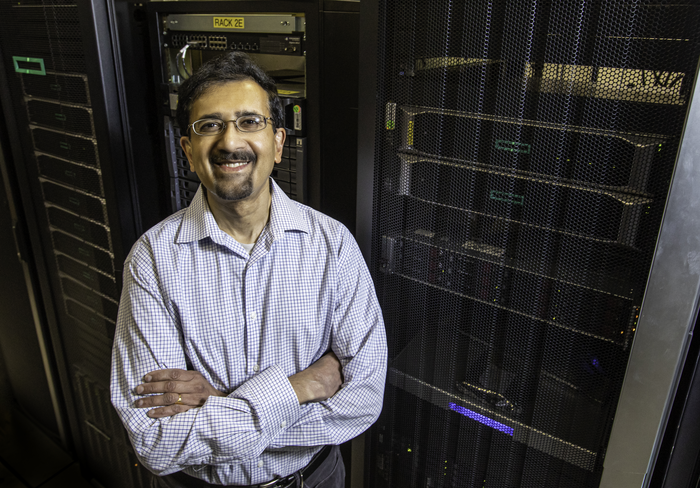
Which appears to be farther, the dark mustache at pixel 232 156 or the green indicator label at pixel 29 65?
the green indicator label at pixel 29 65

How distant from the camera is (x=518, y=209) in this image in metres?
1.06

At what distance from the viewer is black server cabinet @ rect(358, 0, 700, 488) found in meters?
0.89

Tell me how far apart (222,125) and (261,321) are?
49cm

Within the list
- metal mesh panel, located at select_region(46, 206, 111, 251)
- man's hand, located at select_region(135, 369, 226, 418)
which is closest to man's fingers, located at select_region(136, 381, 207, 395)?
man's hand, located at select_region(135, 369, 226, 418)

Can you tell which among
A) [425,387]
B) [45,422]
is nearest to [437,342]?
[425,387]

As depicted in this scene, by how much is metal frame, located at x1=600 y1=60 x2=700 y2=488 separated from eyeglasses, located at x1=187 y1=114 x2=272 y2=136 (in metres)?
0.87

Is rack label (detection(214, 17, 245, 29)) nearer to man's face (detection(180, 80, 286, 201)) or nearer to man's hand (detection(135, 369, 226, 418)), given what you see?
man's face (detection(180, 80, 286, 201))

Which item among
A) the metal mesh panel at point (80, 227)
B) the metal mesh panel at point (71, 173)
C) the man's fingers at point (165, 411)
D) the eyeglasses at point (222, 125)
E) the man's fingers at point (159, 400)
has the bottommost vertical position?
the man's fingers at point (165, 411)

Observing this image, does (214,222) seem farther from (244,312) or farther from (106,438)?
(106,438)

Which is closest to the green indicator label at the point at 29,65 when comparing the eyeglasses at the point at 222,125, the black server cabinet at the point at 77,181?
the black server cabinet at the point at 77,181

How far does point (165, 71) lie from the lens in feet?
5.35

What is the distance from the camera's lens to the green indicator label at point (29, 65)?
1.77m

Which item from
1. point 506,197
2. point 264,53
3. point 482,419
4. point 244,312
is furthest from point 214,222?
point 482,419

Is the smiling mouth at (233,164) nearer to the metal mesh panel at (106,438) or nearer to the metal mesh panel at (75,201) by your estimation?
the metal mesh panel at (75,201)
